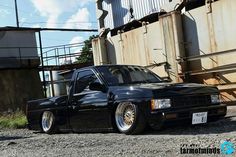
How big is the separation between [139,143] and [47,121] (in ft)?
15.0

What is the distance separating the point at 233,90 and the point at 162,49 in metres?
3.82

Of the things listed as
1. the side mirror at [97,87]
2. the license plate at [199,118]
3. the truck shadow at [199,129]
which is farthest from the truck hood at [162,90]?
the truck shadow at [199,129]

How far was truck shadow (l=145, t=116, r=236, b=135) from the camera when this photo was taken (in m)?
7.55

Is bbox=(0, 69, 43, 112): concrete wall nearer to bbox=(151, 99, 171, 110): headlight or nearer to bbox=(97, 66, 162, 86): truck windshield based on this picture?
bbox=(97, 66, 162, 86): truck windshield

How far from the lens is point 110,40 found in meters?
20.5

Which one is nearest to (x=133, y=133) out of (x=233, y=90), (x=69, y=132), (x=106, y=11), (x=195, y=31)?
(x=69, y=132)

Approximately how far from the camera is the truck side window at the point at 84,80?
9469 mm

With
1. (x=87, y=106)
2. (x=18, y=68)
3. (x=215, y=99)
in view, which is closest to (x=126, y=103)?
(x=87, y=106)

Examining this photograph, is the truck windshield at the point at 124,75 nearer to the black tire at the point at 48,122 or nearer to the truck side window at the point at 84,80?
the truck side window at the point at 84,80

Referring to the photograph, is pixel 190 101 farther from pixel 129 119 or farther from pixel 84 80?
pixel 84 80

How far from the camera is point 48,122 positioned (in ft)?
35.8

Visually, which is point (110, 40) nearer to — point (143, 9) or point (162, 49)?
point (143, 9)

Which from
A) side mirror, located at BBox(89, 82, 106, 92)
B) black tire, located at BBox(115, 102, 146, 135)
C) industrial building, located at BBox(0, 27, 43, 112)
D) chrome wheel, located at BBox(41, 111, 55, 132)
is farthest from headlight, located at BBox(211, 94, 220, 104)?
industrial building, located at BBox(0, 27, 43, 112)

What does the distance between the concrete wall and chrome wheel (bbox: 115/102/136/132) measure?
25763 mm
